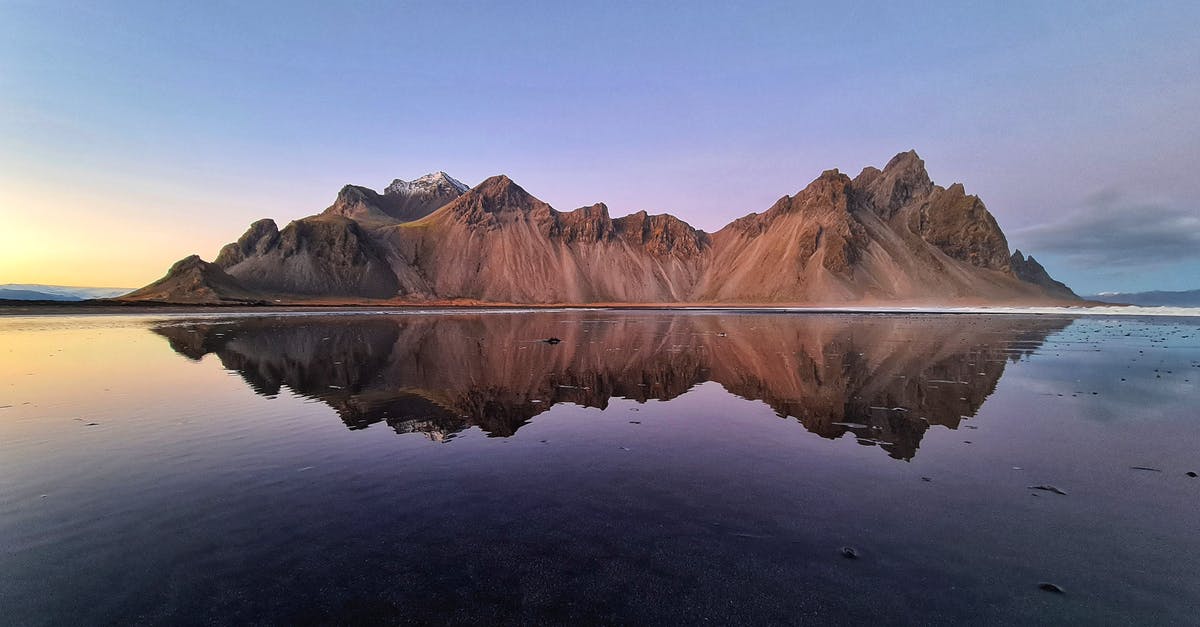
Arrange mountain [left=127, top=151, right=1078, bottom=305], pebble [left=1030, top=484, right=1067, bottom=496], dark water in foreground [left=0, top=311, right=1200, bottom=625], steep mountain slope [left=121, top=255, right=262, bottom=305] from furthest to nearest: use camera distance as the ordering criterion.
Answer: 1. mountain [left=127, top=151, right=1078, bottom=305]
2. steep mountain slope [left=121, top=255, right=262, bottom=305]
3. pebble [left=1030, top=484, right=1067, bottom=496]
4. dark water in foreground [left=0, top=311, right=1200, bottom=625]

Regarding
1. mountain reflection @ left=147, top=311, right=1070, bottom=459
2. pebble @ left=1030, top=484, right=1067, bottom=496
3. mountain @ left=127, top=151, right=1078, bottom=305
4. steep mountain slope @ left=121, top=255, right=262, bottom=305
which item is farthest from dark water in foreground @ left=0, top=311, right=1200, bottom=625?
mountain @ left=127, top=151, right=1078, bottom=305

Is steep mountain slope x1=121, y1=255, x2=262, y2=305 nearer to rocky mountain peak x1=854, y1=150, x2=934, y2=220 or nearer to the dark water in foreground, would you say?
the dark water in foreground

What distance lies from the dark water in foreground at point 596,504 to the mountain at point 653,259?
14860cm

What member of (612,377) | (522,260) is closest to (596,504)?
(612,377)

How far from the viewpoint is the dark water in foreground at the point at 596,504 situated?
509cm

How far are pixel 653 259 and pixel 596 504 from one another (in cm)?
19342

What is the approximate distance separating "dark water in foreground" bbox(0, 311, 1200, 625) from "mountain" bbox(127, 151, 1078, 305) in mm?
148598

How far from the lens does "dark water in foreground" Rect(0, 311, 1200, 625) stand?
5.09 metres

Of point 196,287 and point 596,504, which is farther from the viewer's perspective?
point 196,287

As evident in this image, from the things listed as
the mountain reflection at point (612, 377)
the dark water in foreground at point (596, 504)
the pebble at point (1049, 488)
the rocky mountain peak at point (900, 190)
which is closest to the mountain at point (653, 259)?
the rocky mountain peak at point (900, 190)

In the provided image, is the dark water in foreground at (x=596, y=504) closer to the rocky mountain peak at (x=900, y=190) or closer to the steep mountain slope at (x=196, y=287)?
the steep mountain slope at (x=196, y=287)

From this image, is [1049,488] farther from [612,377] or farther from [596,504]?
[612,377]

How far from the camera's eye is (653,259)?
198 metres

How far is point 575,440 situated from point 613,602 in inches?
238
